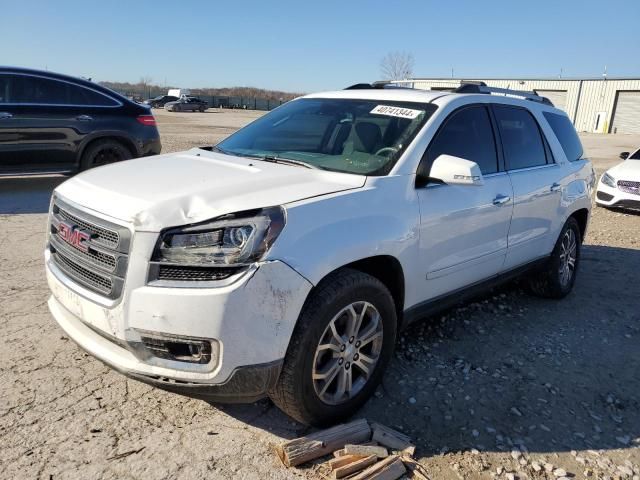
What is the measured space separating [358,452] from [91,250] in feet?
5.33

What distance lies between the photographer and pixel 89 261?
8.66 ft

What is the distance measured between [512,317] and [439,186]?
186 centimetres

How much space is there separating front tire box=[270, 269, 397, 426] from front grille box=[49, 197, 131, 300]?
0.88m

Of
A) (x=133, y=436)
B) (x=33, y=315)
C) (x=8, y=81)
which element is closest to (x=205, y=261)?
(x=133, y=436)

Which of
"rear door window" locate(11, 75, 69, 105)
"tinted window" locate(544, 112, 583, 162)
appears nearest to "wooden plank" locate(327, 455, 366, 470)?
"tinted window" locate(544, 112, 583, 162)

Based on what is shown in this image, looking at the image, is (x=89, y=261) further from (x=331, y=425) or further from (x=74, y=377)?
(x=331, y=425)

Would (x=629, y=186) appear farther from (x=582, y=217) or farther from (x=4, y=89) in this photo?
(x=4, y=89)

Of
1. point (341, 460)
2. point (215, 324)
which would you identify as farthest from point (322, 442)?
point (215, 324)

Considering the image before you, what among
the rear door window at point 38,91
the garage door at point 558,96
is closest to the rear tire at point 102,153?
the rear door window at point 38,91

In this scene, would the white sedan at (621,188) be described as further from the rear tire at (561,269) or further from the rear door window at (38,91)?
the rear door window at (38,91)

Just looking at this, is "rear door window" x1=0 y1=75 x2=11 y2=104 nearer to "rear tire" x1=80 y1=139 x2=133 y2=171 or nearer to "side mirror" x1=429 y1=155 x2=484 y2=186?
"rear tire" x1=80 y1=139 x2=133 y2=171

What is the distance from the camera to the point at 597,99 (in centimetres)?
4622

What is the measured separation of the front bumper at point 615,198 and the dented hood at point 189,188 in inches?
323

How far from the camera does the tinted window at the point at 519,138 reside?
13.6 ft
